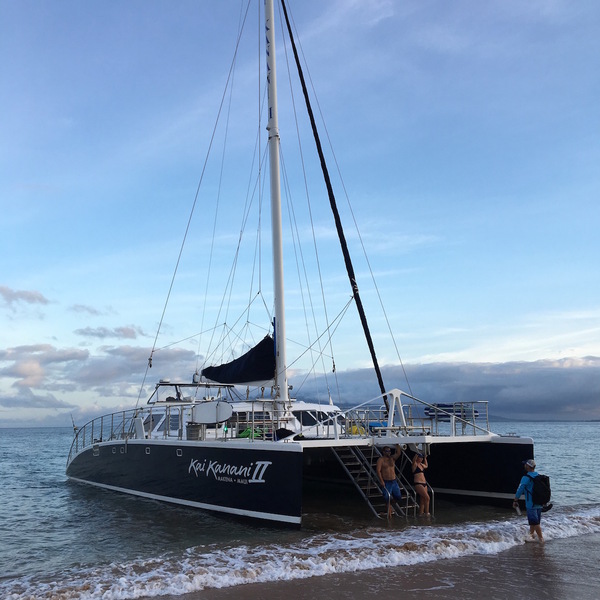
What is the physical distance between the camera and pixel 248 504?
11633mm

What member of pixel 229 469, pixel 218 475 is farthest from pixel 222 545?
pixel 218 475

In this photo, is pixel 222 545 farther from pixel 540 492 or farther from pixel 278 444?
pixel 540 492

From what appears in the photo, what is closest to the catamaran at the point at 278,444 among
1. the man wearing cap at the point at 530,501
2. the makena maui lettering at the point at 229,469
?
the makena maui lettering at the point at 229,469

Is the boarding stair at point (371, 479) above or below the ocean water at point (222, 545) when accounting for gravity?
above

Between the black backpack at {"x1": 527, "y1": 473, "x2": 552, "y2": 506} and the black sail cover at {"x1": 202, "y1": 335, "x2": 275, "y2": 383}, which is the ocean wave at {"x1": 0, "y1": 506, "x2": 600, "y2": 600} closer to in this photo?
the black backpack at {"x1": 527, "y1": 473, "x2": 552, "y2": 506}

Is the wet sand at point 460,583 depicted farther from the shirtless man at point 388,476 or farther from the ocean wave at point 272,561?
the shirtless man at point 388,476

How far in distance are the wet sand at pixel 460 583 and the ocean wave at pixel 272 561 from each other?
0.96 feet

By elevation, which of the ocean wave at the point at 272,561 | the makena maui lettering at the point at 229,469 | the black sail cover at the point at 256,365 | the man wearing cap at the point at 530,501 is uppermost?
the black sail cover at the point at 256,365

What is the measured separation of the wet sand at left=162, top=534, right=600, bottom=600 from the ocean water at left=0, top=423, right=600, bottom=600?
11 centimetres

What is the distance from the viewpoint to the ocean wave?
8195 millimetres

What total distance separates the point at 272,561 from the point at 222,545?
1.70 m

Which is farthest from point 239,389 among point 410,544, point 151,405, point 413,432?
point 410,544

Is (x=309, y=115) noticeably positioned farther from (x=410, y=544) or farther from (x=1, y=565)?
(x=1, y=565)

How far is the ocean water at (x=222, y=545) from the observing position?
8.47 meters
